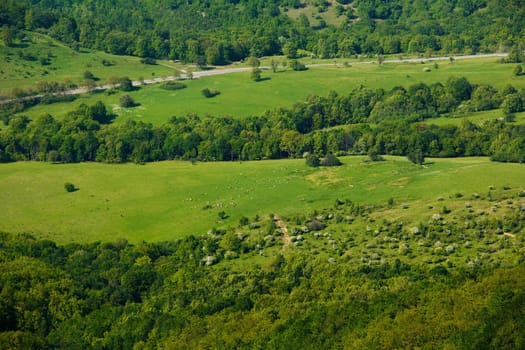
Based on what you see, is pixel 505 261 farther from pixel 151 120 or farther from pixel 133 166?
pixel 151 120

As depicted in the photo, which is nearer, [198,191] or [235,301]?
[235,301]

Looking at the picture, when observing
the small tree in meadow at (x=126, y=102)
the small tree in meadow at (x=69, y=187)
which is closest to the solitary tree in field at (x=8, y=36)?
the small tree in meadow at (x=126, y=102)

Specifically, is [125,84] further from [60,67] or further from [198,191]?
[198,191]

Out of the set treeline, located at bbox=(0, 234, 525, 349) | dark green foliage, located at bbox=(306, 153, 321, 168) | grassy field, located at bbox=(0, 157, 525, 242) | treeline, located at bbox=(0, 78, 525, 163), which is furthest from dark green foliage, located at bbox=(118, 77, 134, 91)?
treeline, located at bbox=(0, 234, 525, 349)

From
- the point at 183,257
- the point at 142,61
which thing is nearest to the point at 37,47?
the point at 142,61

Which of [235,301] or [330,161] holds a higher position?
[330,161]

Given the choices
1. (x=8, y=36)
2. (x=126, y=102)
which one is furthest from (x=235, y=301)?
(x=8, y=36)

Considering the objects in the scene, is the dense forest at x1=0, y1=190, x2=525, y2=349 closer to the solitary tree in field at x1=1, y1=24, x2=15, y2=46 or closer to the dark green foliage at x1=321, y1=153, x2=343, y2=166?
the dark green foliage at x1=321, y1=153, x2=343, y2=166
